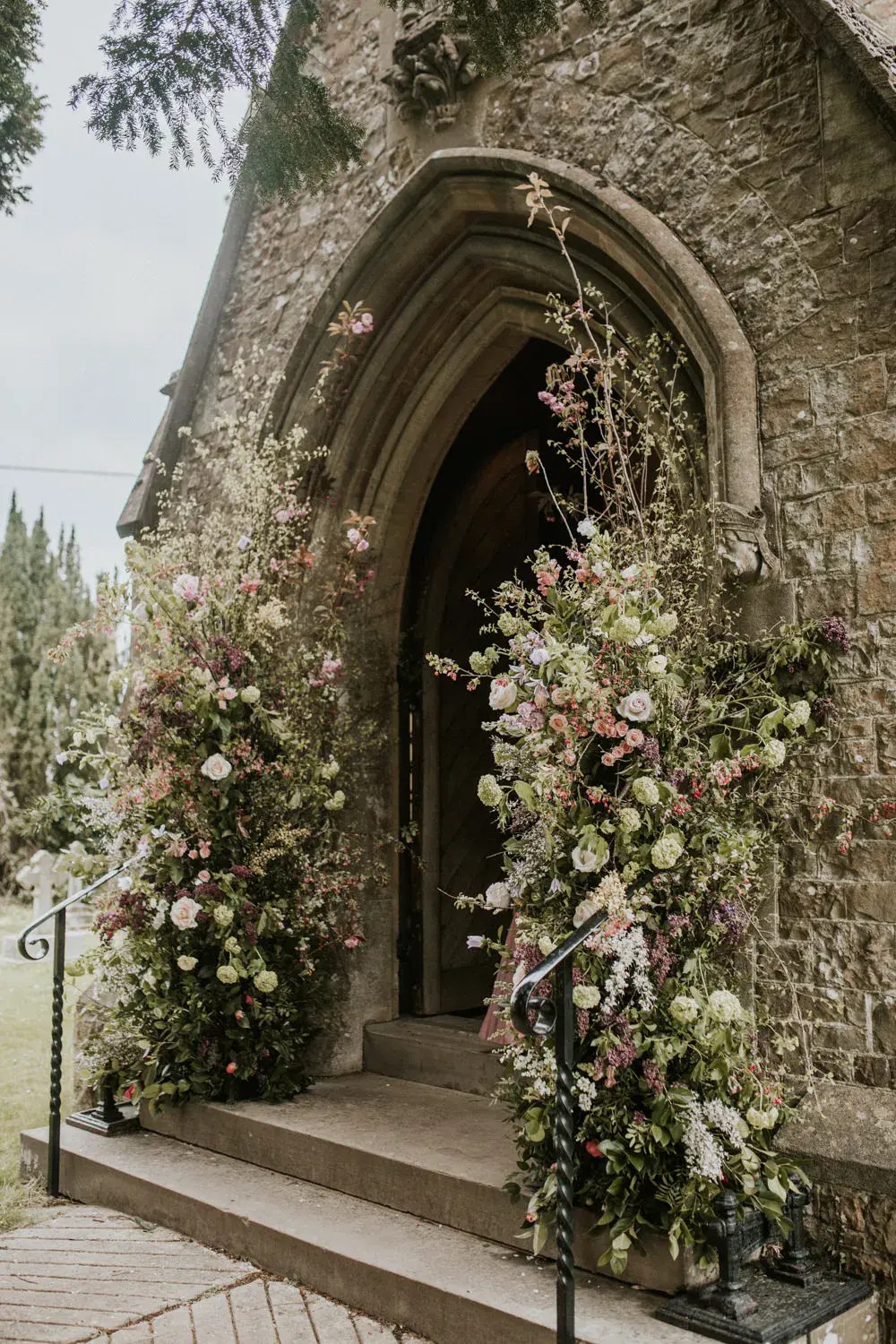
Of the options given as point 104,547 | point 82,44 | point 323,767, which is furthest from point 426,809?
point 104,547

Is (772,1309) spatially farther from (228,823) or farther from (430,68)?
(430,68)

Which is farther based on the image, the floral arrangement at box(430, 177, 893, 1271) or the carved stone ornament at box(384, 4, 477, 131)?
the carved stone ornament at box(384, 4, 477, 131)

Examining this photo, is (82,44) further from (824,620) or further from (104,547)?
(104,547)

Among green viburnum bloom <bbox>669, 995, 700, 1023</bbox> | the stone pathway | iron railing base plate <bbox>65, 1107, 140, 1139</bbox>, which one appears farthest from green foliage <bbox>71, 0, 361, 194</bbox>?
iron railing base plate <bbox>65, 1107, 140, 1139</bbox>

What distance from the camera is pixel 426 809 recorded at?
19.5ft

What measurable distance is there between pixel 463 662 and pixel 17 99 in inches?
148

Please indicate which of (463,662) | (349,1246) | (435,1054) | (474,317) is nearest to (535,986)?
(349,1246)

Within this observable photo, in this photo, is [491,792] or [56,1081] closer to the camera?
[491,792]

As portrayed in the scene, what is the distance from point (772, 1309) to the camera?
2930 mm

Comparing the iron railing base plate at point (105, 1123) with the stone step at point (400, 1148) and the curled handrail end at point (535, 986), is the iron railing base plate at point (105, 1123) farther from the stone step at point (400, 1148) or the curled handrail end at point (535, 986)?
the curled handrail end at point (535, 986)

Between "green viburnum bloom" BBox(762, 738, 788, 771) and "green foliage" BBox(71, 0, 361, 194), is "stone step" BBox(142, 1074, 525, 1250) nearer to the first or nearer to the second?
"green viburnum bloom" BBox(762, 738, 788, 771)

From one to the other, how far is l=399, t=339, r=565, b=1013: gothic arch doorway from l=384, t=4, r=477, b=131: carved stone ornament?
55.1 inches

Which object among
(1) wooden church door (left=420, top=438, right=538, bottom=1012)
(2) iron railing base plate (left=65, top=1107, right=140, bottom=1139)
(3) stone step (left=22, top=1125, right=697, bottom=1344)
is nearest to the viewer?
(3) stone step (left=22, top=1125, right=697, bottom=1344)

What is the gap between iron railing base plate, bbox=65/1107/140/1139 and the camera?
A: 477 centimetres
